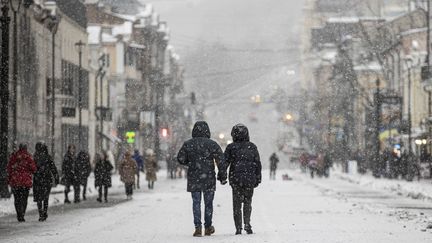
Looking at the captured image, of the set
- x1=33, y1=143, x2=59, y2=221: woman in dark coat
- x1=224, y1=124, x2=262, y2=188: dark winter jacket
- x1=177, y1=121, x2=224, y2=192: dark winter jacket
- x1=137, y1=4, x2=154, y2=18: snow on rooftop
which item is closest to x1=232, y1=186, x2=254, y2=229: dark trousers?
x1=224, y1=124, x2=262, y2=188: dark winter jacket

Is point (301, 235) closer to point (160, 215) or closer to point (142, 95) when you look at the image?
point (160, 215)

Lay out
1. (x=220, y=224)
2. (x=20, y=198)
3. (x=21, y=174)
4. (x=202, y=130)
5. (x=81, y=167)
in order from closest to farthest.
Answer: (x=202, y=130)
(x=220, y=224)
(x=21, y=174)
(x=20, y=198)
(x=81, y=167)

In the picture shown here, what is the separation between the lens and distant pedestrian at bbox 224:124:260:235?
22750mm

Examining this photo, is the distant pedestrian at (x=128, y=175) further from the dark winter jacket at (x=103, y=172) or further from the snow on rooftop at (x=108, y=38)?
the snow on rooftop at (x=108, y=38)

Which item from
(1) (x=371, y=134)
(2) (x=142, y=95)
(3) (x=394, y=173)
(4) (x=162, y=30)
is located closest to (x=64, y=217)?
(3) (x=394, y=173)

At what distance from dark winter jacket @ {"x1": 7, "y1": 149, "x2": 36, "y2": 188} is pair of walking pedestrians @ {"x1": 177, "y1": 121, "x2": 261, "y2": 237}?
6.89 metres

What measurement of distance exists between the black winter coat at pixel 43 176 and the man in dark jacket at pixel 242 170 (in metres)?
7.75

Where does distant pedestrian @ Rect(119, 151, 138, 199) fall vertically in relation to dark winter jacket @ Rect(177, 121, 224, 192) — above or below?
below

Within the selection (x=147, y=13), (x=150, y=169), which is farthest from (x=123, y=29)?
(x=150, y=169)

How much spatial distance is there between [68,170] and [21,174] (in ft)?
36.1

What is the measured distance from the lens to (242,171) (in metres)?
22.8

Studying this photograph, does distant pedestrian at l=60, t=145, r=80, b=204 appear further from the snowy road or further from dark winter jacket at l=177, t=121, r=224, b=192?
dark winter jacket at l=177, t=121, r=224, b=192

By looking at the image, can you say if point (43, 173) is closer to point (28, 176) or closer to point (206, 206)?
point (28, 176)

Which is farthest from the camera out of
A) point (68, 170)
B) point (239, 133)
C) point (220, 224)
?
point (68, 170)
